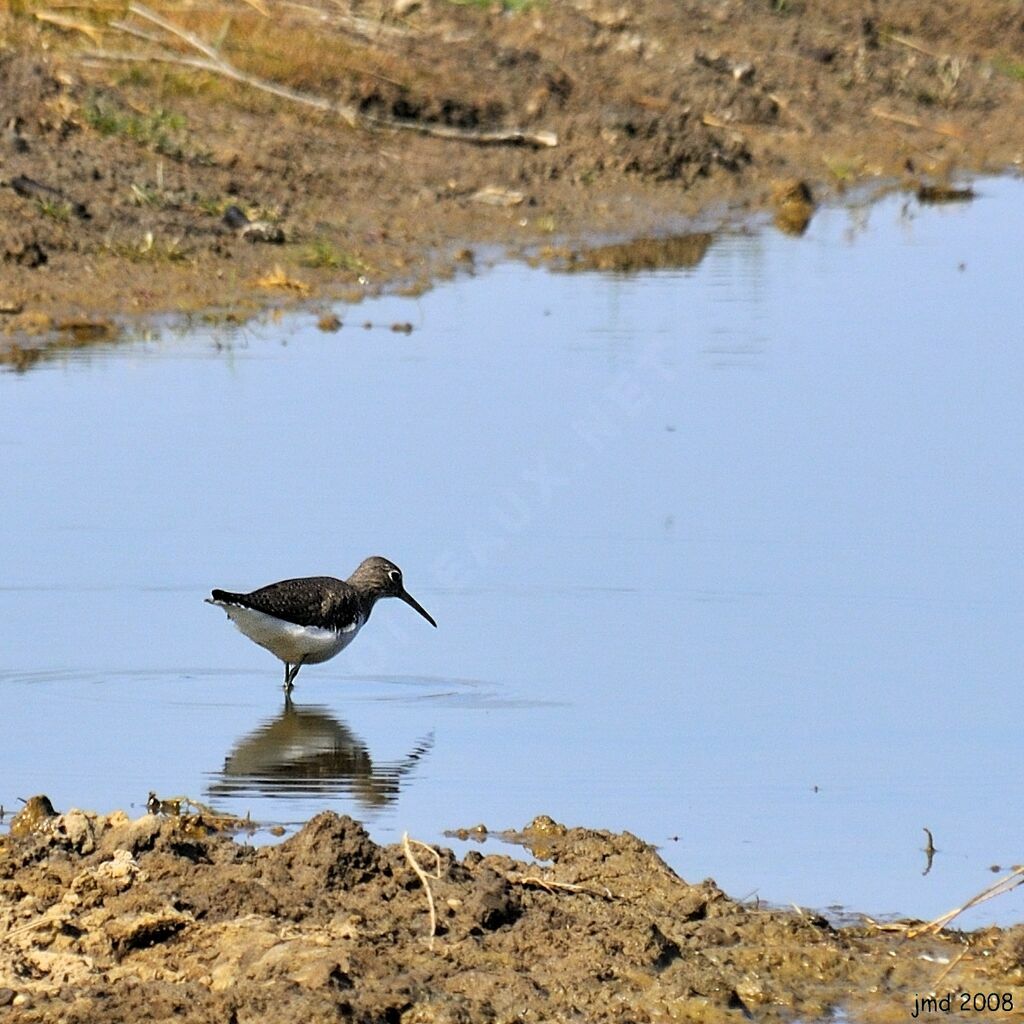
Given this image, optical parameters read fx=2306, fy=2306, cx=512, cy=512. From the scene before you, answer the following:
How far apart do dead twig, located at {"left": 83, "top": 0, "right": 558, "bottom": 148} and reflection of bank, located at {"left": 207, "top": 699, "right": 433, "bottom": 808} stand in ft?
33.4

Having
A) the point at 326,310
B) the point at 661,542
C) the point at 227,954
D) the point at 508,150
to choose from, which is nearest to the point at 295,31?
the point at 508,150

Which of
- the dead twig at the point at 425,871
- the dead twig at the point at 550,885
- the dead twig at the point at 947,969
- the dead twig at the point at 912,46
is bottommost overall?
the dead twig at the point at 947,969

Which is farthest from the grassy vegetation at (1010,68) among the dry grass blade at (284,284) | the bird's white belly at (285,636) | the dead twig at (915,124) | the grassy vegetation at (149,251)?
the bird's white belly at (285,636)

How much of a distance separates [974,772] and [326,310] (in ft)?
24.4

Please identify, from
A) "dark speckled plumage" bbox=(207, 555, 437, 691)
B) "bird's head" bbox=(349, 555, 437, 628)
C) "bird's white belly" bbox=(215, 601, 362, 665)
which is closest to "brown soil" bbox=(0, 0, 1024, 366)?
"bird's head" bbox=(349, 555, 437, 628)

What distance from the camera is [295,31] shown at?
1866cm

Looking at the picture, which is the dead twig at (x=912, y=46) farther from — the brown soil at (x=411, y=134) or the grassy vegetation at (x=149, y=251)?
the grassy vegetation at (x=149, y=251)

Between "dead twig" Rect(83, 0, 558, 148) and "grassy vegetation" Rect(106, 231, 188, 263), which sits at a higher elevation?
"dead twig" Rect(83, 0, 558, 148)

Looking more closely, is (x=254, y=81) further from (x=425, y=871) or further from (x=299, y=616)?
(x=425, y=871)

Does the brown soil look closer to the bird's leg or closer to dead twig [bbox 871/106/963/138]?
dead twig [bbox 871/106/963/138]

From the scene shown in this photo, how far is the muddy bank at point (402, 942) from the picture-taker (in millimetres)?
5246

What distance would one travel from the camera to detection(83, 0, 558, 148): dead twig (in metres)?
17.4

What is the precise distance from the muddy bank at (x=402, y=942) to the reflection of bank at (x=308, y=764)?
3.59 ft

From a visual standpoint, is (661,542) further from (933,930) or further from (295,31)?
(295,31)
